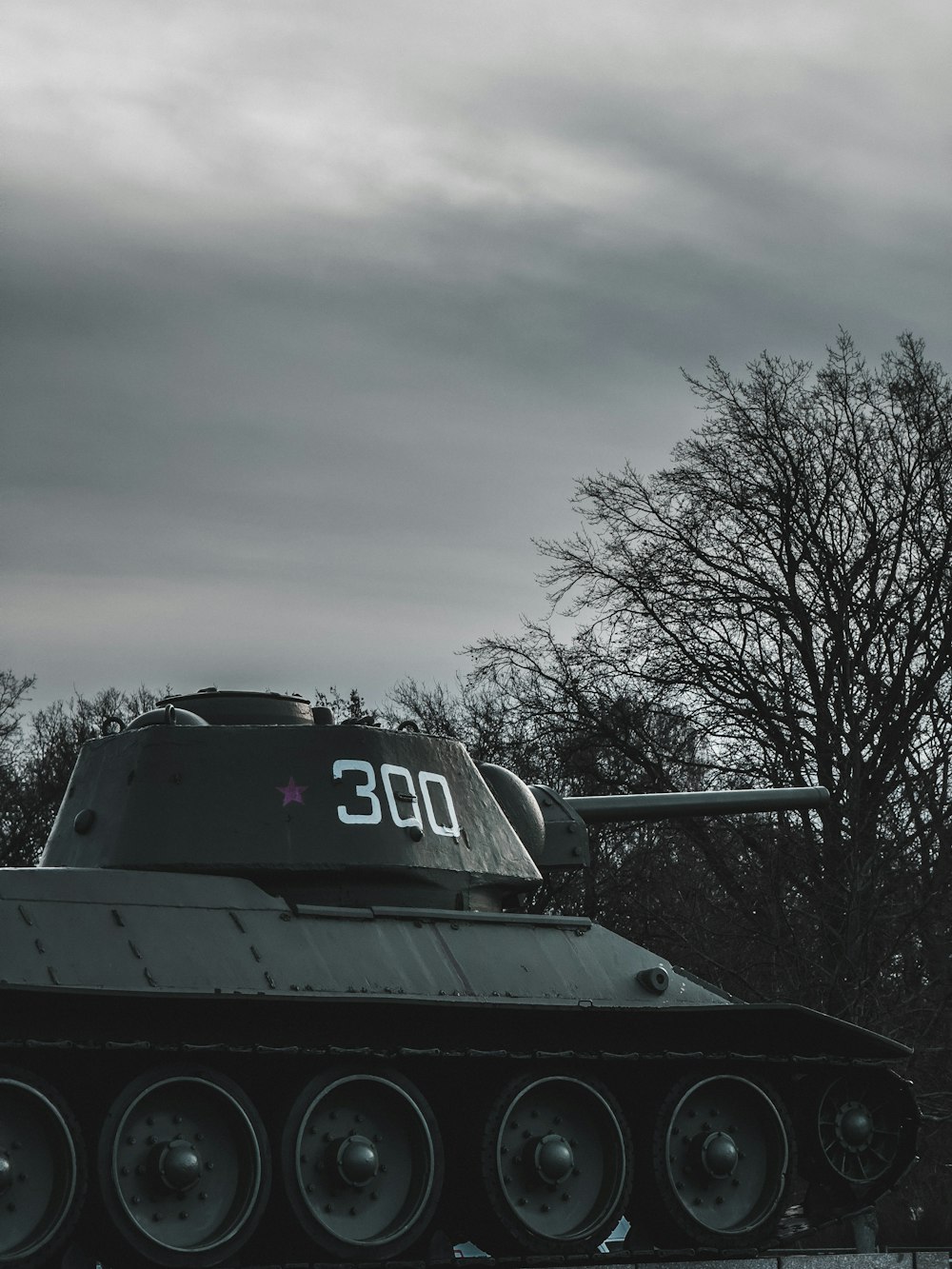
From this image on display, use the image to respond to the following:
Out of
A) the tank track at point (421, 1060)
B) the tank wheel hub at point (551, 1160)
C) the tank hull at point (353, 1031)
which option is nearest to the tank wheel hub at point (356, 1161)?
the tank hull at point (353, 1031)

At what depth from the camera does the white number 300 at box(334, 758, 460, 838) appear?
12.2 metres

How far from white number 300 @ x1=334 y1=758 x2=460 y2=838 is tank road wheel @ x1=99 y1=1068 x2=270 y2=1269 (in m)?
2.20

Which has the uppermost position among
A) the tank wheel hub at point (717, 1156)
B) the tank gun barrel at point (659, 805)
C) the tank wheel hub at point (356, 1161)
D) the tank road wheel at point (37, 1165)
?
the tank gun barrel at point (659, 805)

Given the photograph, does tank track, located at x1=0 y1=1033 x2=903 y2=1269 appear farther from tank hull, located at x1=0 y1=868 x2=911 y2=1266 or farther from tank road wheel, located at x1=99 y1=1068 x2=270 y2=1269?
tank road wheel, located at x1=99 y1=1068 x2=270 y2=1269

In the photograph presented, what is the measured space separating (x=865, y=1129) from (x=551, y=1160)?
2.55 m

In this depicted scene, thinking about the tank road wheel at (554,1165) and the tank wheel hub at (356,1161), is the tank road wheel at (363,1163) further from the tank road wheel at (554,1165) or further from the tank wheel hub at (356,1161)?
the tank road wheel at (554,1165)

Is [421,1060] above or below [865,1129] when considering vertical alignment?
below


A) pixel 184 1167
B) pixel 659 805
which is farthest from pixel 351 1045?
pixel 659 805

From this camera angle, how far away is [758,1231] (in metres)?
12.2

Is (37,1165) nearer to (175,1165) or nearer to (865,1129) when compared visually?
(175,1165)

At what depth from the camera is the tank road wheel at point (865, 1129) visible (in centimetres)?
1266

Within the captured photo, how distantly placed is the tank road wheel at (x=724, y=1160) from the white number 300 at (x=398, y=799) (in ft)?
8.13

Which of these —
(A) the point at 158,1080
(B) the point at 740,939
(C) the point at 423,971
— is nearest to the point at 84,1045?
(A) the point at 158,1080

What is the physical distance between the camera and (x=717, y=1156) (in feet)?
39.4
